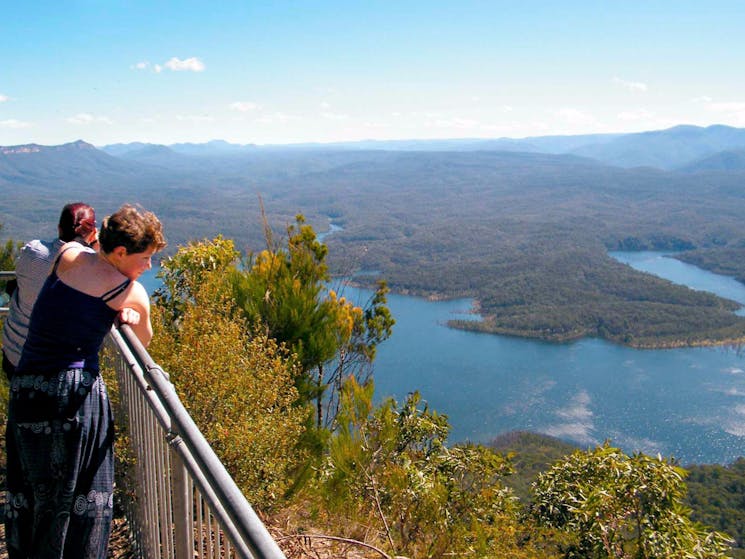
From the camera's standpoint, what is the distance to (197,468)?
1.12 metres

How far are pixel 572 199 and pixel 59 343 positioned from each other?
14878 cm

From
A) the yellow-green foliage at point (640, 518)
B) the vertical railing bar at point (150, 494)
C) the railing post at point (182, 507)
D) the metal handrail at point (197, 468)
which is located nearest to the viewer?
the metal handrail at point (197, 468)

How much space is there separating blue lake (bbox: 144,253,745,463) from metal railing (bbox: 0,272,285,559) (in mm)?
32558

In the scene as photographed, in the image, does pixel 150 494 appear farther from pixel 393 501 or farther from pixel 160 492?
pixel 393 501

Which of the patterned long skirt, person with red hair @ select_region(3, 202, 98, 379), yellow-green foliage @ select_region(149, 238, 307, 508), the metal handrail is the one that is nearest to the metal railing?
the metal handrail

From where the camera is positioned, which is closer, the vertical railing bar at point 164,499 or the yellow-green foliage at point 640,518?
the vertical railing bar at point 164,499

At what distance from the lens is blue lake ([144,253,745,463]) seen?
36.8 meters

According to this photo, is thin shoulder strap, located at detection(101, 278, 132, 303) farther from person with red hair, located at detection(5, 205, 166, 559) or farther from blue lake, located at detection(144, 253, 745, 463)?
blue lake, located at detection(144, 253, 745, 463)

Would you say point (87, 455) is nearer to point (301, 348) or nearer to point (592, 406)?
point (301, 348)

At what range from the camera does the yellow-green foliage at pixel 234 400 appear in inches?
Answer: 87.5

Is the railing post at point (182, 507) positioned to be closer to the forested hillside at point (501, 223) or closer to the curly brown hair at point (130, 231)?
the curly brown hair at point (130, 231)

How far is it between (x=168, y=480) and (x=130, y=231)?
0.63 meters

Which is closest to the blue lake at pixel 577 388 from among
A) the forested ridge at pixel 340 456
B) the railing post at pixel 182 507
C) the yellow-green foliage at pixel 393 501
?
the forested ridge at pixel 340 456

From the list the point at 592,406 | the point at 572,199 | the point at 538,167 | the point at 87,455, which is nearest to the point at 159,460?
the point at 87,455
